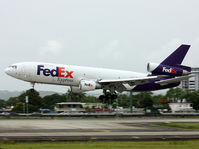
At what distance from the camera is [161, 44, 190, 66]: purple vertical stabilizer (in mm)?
54844

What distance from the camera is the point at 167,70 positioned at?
5291cm

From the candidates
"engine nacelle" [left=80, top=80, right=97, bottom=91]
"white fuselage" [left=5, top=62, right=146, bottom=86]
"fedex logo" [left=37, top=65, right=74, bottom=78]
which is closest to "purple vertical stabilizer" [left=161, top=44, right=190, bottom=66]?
"white fuselage" [left=5, top=62, right=146, bottom=86]

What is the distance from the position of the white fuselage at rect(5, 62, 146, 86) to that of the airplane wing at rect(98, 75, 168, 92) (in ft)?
6.19

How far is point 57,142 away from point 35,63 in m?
26.0

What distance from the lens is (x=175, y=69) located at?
5338 centimetres

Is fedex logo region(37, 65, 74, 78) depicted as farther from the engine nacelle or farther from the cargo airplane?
the engine nacelle

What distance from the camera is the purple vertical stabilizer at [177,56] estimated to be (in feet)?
180

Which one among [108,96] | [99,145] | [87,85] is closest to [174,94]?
[108,96]

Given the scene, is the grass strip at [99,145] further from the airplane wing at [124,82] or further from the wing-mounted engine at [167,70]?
the wing-mounted engine at [167,70]

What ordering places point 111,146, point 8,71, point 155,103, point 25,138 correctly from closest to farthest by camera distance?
point 111,146 < point 25,138 < point 8,71 < point 155,103

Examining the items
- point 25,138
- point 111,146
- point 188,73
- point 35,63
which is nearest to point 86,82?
point 35,63

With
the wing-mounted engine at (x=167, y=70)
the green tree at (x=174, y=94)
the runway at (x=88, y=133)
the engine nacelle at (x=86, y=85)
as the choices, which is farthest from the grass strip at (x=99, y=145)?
the green tree at (x=174, y=94)

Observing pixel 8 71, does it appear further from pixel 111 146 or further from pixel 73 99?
pixel 73 99

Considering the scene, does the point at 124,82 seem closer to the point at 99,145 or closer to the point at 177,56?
the point at 177,56
